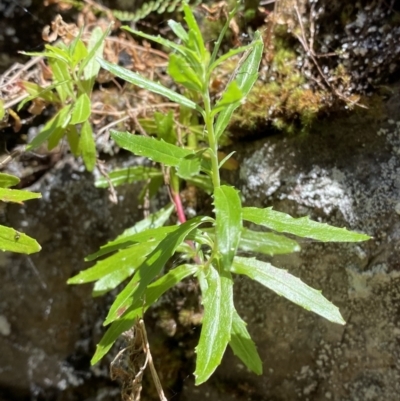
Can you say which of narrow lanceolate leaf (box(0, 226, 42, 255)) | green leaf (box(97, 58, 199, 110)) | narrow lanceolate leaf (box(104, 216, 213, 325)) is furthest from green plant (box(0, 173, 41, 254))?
green leaf (box(97, 58, 199, 110))

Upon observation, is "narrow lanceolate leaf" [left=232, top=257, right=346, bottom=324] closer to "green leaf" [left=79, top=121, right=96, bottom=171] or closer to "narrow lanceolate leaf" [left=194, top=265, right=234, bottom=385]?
"narrow lanceolate leaf" [left=194, top=265, right=234, bottom=385]

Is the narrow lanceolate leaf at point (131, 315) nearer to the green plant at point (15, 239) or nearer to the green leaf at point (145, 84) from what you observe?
the green plant at point (15, 239)

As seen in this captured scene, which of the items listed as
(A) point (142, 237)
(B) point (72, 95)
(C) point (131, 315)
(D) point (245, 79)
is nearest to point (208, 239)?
(A) point (142, 237)

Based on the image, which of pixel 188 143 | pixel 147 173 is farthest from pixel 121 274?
pixel 188 143

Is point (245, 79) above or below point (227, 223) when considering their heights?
above

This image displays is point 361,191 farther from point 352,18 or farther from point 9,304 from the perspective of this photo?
point 9,304

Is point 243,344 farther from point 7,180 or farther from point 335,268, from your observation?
point 7,180
